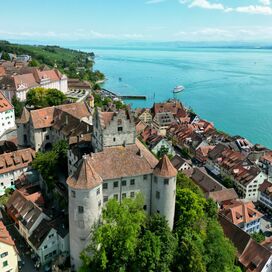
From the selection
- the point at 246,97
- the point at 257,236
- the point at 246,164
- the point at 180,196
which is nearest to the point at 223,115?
the point at 246,97

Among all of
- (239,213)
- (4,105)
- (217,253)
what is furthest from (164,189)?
(4,105)

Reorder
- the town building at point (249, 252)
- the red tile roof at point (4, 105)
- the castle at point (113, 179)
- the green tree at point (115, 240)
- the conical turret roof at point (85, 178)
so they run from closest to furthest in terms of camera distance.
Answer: the green tree at point (115, 240)
the conical turret roof at point (85, 178)
the castle at point (113, 179)
the town building at point (249, 252)
the red tile roof at point (4, 105)

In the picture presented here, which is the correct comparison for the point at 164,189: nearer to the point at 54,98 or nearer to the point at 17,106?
the point at 54,98

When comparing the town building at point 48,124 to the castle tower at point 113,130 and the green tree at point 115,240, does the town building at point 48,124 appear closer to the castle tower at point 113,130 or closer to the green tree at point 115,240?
the castle tower at point 113,130

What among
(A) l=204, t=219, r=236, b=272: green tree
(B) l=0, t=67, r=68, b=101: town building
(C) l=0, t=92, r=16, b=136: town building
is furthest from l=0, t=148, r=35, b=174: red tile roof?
(B) l=0, t=67, r=68, b=101: town building

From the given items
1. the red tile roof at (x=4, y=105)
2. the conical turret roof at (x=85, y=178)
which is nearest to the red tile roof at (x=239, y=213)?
the conical turret roof at (x=85, y=178)

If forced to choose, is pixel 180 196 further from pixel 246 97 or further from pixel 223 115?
pixel 246 97
